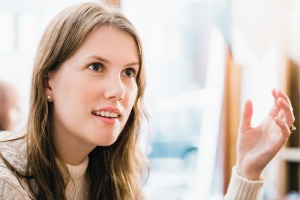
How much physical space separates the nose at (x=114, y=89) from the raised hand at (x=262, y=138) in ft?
1.40

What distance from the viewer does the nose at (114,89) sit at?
121 centimetres

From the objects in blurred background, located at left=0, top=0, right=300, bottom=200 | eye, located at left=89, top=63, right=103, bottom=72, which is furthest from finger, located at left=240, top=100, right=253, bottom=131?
blurred background, located at left=0, top=0, right=300, bottom=200

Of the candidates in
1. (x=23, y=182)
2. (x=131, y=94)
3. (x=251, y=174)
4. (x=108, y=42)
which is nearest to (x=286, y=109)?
(x=251, y=174)

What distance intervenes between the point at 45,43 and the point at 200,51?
193 cm

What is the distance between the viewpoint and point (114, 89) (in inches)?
47.9

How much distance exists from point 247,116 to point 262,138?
0.30 ft

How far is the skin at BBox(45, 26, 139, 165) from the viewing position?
1.21 m

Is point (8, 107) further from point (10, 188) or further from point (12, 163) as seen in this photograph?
point (10, 188)

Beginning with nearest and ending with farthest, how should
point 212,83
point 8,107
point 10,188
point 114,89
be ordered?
point 10,188
point 114,89
point 8,107
point 212,83

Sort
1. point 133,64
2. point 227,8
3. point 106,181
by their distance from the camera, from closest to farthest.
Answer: point 133,64 < point 106,181 < point 227,8

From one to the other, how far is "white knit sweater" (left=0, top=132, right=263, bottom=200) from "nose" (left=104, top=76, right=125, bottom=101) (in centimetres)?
31

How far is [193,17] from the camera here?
3014 millimetres

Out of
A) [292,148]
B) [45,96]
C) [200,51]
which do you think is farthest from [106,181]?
[292,148]

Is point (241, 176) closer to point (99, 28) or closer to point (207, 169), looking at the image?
point (99, 28)
